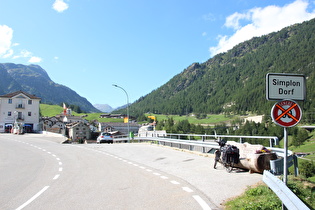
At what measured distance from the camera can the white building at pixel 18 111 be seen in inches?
3000

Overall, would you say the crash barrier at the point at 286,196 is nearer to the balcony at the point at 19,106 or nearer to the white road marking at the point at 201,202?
the white road marking at the point at 201,202

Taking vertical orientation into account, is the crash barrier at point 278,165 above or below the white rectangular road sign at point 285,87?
below

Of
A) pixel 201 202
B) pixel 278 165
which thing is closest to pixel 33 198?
pixel 201 202

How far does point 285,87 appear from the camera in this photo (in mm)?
6250

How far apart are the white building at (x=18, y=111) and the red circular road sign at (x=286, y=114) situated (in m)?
76.4

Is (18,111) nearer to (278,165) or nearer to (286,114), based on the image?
(278,165)

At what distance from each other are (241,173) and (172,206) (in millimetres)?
5836

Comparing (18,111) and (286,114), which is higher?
(18,111)

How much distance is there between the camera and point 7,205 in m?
7.16

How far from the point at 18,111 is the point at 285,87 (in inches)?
3179

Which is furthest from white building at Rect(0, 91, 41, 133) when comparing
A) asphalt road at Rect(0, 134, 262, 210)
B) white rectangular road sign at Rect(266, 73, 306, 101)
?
white rectangular road sign at Rect(266, 73, 306, 101)

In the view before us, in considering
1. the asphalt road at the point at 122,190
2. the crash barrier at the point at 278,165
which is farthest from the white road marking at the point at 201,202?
the crash barrier at the point at 278,165

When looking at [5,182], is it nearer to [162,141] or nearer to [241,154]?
[241,154]

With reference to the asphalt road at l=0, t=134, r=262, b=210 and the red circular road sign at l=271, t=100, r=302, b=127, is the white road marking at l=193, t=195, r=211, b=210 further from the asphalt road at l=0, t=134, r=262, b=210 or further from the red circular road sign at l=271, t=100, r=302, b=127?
the red circular road sign at l=271, t=100, r=302, b=127
